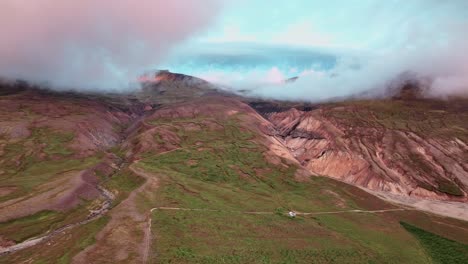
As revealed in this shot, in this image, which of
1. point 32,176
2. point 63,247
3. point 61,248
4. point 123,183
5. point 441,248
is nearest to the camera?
point 61,248

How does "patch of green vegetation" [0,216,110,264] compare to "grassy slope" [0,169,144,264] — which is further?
"grassy slope" [0,169,144,264]

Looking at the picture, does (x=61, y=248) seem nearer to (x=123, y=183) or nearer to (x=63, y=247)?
(x=63, y=247)

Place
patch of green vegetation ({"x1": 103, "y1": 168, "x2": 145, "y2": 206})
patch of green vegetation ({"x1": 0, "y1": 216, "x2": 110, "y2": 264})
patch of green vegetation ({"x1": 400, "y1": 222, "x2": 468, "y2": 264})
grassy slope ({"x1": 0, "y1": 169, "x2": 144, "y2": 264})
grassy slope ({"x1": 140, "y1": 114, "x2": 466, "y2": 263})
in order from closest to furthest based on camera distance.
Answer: patch of green vegetation ({"x1": 0, "y1": 216, "x2": 110, "y2": 264}) < grassy slope ({"x1": 0, "y1": 169, "x2": 144, "y2": 264}) < grassy slope ({"x1": 140, "y1": 114, "x2": 466, "y2": 263}) < patch of green vegetation ({"x1": 400, "y1": 222, "x2": 468, "y2": 264}) < patch of green vegetation ({"x1": 103, "y1": 168, "x2": 145, "y2": 206})

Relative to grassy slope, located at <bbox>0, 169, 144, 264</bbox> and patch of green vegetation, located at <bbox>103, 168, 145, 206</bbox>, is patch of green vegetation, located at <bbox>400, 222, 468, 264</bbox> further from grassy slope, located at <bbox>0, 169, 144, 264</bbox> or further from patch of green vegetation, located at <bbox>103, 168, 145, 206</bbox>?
patch of green vegetation, located at <bbox>103, 168, 145, 206</bbox>

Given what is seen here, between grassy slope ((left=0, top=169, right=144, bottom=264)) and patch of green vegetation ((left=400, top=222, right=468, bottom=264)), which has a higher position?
grassy slope ((left=0, top=169, right=144, bottom=264))

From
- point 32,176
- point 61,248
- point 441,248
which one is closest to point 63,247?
point 61,248

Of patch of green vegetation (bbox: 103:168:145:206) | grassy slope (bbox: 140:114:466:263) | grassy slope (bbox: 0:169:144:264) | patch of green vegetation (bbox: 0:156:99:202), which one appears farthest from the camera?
patch of green vegetation (bbox: 103:168:145:206)

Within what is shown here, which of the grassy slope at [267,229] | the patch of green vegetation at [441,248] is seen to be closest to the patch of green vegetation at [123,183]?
the grassy slope at [267,229]

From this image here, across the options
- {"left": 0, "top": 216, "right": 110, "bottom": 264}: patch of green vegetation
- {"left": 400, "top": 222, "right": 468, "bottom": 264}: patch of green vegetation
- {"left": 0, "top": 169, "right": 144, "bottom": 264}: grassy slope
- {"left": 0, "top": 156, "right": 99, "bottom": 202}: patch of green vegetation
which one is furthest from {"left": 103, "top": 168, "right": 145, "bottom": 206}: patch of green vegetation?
{"left": 400, "top": 222, "right": 468, "bottom": 264}: patch of green vegetation

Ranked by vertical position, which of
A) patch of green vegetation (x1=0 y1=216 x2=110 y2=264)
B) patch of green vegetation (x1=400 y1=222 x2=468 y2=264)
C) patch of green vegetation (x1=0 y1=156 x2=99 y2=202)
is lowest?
patch of green vegetation (x1=400 y1=222 x2=468 y2=264)
